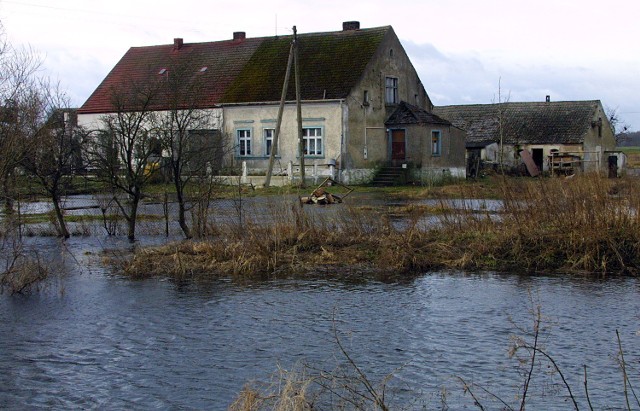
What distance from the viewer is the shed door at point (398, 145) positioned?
1825 inches

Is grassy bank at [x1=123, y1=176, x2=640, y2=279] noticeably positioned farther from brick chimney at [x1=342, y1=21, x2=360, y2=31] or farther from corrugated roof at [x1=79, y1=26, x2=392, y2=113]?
brick chimney at [x1=342, y1=21, x2=360, y2=31]

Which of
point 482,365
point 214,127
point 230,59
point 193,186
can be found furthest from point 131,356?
point 230,59

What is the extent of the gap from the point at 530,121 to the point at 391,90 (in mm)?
15242

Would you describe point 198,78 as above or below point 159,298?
above

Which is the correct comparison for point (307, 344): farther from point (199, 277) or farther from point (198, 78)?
point (198, 78)

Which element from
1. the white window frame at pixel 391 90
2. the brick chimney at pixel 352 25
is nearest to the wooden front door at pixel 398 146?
the white window frame at pixel 391 90

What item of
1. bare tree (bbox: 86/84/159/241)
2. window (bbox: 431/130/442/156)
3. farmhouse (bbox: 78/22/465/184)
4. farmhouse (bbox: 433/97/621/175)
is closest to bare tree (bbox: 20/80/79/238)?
bare tree (bbox: 86/84/159/241)

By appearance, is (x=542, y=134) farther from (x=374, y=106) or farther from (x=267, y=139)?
(x=267, y=139)

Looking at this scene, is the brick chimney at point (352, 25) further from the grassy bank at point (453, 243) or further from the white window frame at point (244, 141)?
the grassy bank at point (453, 243)

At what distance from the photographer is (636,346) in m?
11.2

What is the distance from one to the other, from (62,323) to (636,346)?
852 centimetres

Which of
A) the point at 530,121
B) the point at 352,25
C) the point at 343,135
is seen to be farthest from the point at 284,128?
the point at 530,121

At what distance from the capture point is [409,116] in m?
46.3

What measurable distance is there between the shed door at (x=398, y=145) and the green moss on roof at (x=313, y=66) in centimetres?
460
